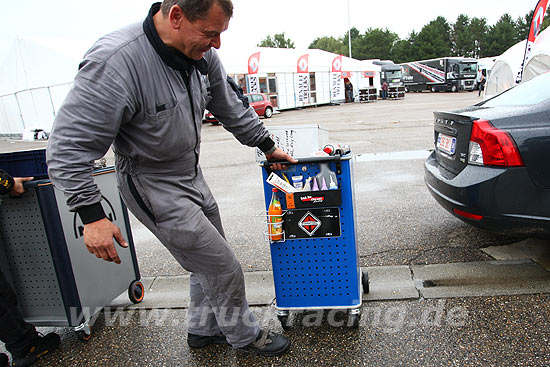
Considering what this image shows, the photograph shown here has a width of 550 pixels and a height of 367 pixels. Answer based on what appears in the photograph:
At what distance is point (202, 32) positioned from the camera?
1848mm

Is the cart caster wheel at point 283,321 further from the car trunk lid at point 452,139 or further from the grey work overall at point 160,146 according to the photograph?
the car trunk lid at point 452,139

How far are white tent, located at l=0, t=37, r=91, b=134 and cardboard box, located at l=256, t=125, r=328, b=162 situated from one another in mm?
19176

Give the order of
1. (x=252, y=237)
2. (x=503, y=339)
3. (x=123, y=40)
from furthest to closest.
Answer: (x=252, y=237) → (x=503, y=339) → (x=123, y=40)

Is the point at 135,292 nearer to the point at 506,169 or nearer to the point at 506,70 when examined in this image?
the point at 506,169

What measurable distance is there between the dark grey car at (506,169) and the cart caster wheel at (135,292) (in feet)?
8.51

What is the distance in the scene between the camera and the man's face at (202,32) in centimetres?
181

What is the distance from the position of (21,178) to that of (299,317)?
2.02m

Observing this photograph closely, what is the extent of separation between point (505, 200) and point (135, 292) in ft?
9.38

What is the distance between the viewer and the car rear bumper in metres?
2.83

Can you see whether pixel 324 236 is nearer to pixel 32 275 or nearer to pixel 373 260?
pixel 373 260

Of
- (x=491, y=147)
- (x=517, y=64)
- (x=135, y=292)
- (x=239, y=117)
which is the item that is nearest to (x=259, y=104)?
(x=517, y=64)

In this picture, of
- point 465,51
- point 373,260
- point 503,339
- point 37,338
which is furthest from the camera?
point 465,51

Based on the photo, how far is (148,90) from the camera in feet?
6.22

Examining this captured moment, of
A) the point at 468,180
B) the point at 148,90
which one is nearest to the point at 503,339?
the point at 468,180
